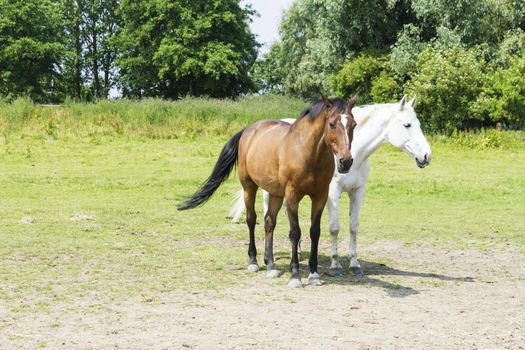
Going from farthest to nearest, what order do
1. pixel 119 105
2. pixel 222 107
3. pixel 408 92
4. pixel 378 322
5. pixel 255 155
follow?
pixel 408 92 → pixel 222 107 → pixel 119 105 → pixel 255 155 → pixel 378 322

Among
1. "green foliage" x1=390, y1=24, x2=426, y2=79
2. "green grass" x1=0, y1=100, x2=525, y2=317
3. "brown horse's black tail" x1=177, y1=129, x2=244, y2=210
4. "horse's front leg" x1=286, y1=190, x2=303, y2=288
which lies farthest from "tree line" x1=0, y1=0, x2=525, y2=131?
"horse's front leg" x1=286, y1=190, x2=303, y2=288

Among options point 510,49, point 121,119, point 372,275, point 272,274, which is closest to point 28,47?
point 121,119

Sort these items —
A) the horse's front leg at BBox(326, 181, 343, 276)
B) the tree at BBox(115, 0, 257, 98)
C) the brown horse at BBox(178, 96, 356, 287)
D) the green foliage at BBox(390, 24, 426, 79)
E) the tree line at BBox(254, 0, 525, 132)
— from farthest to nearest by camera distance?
the tree at BBox(115, 0, 257, 98), the green foliage at BBox(390, 24, 426, 79), the tree line at BBox(254, 0, 525, 132), the horse's front leg at BBox(326, 181, 343, 276), the brown horse at BBox(178, 96, 356, 287)

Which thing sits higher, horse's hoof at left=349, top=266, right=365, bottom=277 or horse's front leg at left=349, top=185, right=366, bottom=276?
horse's front leg at left=349, top=185, right=366, bottom=276

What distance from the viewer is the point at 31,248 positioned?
974cm

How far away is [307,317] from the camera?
6344 mm

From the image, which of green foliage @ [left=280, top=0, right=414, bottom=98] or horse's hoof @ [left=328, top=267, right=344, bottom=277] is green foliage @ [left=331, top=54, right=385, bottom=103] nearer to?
green foliage @ [left=280, top=0, right=414, bottom=98]

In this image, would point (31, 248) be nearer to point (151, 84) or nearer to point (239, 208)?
point (239, 208)

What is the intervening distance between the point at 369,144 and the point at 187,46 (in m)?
44.2

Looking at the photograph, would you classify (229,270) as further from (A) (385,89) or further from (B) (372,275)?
(A) (385,89)

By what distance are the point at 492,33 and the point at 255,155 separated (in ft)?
108

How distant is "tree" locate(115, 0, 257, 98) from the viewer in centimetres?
5056

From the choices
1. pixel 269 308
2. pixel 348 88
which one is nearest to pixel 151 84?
pixel 348 88

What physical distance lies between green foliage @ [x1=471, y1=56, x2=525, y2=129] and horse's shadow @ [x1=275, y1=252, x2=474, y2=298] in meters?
24.1
